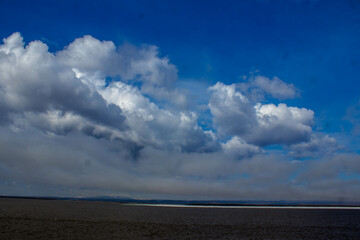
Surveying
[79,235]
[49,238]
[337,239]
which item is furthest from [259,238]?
[49,238]

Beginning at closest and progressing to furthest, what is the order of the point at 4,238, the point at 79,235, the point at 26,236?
the point at 4,238, the point at 26,236, the point at 79,235

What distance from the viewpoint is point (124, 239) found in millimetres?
29281

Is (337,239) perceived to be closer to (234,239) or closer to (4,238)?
(234,239)

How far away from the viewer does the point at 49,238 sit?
28.2 metres

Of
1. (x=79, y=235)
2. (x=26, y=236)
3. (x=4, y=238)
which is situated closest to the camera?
(x=4, y=238)

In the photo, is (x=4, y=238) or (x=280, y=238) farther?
(x=280, y=238)

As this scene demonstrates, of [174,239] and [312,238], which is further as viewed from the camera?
[312,238]

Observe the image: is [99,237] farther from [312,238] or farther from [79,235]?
→ [312,238]

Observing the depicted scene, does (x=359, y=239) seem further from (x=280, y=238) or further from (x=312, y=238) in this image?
(x=280, y=238)

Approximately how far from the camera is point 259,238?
31344mm

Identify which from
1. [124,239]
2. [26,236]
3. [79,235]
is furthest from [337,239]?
[26,236]

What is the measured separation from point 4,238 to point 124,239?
11.9 meters

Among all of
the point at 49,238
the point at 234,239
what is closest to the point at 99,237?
the point at 49,238

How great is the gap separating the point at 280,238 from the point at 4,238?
30.1m
